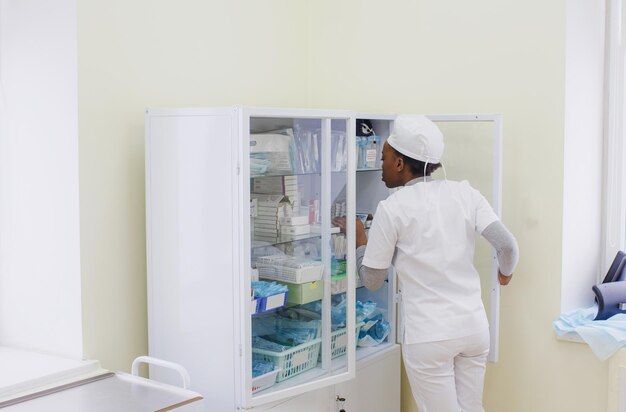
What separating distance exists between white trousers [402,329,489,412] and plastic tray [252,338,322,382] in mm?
371

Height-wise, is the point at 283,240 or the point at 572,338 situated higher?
the point at 283,240

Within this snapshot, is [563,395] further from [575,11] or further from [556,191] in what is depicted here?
[575,11]

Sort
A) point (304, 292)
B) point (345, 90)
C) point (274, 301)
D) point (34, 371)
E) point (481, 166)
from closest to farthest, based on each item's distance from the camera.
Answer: point (34, 371) → point (274, 301) → point (304, 292) → point (481, 166) → point (345, 90)

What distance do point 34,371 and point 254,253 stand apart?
849 mm

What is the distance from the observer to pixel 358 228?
325 cm

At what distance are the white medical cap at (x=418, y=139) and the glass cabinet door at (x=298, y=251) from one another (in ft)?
0.63

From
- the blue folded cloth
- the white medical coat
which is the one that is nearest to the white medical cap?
the white medical coat

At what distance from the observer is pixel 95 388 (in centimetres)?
255

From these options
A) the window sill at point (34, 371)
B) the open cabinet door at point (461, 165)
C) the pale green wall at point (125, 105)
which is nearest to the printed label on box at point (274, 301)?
the pale green wall at point (125, 105)

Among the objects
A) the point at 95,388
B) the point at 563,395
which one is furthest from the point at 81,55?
the point at 563,395

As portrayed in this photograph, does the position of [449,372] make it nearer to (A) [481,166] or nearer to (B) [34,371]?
(A) [481,166]

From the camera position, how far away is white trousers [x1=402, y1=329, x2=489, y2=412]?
2918 millimetres

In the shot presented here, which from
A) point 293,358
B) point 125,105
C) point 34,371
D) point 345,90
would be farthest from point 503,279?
point 34,371

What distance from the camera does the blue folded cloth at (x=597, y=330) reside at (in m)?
3.16
